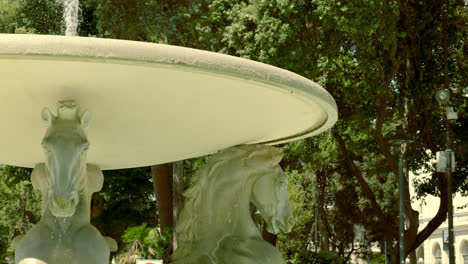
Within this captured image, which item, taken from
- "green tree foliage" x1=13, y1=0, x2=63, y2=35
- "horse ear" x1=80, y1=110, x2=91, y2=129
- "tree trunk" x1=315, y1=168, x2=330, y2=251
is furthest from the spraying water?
"tree trunk" x1=315, y1=168, x2=330, y2=251

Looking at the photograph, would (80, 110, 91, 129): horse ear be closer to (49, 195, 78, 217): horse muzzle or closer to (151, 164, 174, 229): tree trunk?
(49, 195, 78, 217): horse muzzle

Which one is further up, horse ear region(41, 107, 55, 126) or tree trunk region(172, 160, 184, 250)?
tree trunk region(172, 160, 184, 250)

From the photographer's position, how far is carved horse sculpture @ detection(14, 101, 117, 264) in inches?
144

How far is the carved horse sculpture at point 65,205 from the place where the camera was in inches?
144

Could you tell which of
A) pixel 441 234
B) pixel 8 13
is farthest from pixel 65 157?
pixel 441 234

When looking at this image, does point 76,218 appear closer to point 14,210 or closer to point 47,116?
point 47,116

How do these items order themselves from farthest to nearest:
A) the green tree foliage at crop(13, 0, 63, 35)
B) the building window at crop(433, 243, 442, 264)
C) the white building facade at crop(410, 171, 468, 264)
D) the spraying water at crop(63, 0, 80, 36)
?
the building window at crop(433, 243, 442, 264) < the white building facade at crop(410, 171, 468, 264) < the green tree foliage at crop(13, 0, 63, 35) < the spraying water at crop(63, 0, 80, 36)

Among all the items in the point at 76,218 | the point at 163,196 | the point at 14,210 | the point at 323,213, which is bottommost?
the point at 76,218

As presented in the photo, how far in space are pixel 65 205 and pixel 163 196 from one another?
1293cm

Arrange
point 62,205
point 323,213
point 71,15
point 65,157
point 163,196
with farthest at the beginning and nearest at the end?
point 323,213 → point 71,15 → point 163,196 → point 65,157 → point 62,205

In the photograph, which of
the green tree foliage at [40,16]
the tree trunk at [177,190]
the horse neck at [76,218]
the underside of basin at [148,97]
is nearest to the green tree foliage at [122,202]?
the tree trunk at [177,190]

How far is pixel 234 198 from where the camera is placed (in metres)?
4.82

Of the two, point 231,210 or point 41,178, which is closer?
point 41,178

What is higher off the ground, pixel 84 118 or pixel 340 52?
pixel 340 52
